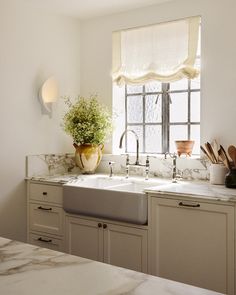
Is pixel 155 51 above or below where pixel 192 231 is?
above

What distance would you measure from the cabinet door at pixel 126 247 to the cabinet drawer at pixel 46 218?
19.6 inches

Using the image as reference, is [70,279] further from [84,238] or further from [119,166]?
[119,166]

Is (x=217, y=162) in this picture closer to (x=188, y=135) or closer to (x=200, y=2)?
(x=188, y=135)

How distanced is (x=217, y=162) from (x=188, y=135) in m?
0.56

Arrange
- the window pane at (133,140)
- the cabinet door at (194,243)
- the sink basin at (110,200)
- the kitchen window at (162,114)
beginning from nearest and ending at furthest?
the cabinet door at (194,243)
the sink basin at (110,200)
the kitchen window at (162,114)
the window pane at (133,140)

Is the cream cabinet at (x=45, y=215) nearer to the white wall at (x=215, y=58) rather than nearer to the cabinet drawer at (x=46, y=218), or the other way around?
the cabinet drawer at (x=46, y=218)

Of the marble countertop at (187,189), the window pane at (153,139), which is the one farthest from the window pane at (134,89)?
the marble countertop at (187,189)

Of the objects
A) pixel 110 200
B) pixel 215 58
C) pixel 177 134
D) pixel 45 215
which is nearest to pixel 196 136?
pixel 177 134

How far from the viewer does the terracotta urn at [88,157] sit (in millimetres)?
3383

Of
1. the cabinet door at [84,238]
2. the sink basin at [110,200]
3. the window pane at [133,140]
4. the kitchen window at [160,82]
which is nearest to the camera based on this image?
the sink basin at [110,200]

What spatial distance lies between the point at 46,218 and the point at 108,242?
0.68m

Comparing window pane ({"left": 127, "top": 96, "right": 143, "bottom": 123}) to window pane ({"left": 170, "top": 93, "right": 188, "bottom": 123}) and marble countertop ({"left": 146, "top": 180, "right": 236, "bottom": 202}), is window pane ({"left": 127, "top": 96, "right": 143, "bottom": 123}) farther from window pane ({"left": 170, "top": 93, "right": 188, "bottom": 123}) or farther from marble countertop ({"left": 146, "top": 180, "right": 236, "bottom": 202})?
marble countertop ({"left": 146, "top": 180, "right": 236, "bottom": 202})

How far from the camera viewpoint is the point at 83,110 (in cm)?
338

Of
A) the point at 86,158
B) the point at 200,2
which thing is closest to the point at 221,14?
the point at 200,2
